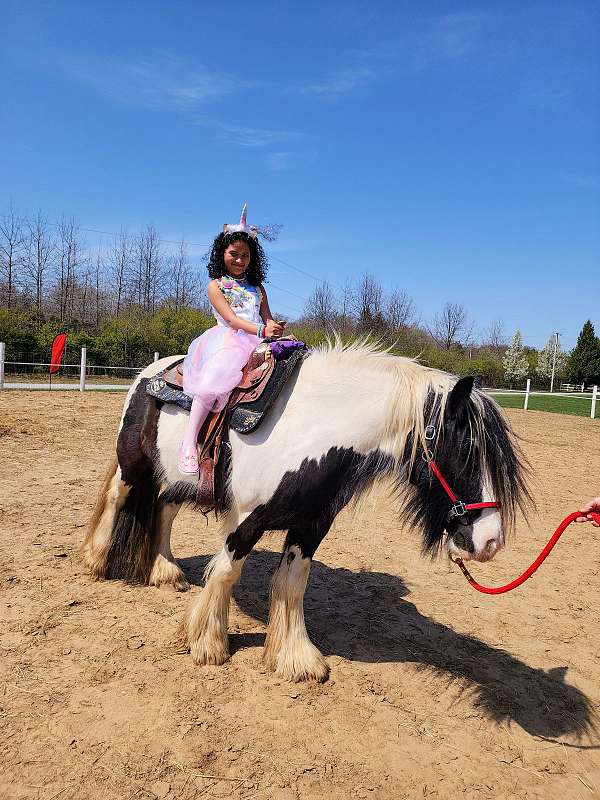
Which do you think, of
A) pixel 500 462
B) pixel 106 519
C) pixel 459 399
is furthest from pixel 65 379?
pixel 500 462

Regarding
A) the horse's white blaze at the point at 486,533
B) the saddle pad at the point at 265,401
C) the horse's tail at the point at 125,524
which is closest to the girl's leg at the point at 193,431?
the saddle pad at the point at 265,401

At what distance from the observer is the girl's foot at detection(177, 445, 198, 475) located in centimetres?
302

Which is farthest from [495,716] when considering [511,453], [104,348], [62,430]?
[104,348]

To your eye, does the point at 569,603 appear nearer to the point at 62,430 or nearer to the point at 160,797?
the point at 160,797

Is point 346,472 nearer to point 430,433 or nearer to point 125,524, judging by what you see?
point 430,433

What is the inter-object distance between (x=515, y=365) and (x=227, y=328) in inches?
2585

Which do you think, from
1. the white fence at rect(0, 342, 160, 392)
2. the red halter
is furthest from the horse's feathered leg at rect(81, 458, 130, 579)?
the white fence at rect(0, 342, 160, 392)

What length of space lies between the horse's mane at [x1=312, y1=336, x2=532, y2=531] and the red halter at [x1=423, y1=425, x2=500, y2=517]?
1.1 inches

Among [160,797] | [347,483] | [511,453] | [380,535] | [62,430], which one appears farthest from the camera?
[62,430]

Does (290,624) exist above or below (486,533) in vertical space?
below

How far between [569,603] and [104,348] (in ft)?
84.2

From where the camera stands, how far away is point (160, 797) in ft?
6.81

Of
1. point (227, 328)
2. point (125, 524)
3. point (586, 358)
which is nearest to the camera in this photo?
point (227, 328)

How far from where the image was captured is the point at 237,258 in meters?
3.34
